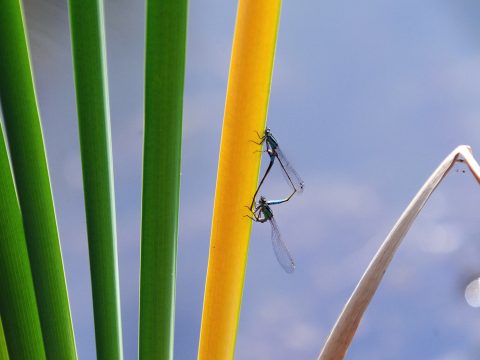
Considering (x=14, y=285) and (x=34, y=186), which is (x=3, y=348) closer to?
(x=14, y=285)

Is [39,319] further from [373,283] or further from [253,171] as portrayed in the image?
[373,283]

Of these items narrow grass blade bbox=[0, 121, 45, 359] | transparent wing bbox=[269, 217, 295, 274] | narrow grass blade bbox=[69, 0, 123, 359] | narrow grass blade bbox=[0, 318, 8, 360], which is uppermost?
transparent wing bbox=[269, 217, 295, 274]

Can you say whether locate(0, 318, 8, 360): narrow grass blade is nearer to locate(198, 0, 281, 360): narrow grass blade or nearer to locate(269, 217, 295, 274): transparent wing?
locate(198, 0, 281, 360): narrow grass blade

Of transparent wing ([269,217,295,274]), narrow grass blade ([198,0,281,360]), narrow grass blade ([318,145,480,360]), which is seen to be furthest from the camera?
transparent wing ([269,217,295,274])

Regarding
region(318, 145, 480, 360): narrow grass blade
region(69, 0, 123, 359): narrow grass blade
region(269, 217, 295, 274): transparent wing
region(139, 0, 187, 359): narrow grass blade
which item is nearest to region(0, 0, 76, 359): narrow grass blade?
region(69, 0, 123, 359): narrow grass blade

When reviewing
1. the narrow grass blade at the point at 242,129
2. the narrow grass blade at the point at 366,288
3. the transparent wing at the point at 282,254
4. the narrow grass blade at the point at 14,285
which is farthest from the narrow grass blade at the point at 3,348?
the transparent wing at the point at 282,254

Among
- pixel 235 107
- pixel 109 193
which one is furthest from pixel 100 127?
pixel 235 107

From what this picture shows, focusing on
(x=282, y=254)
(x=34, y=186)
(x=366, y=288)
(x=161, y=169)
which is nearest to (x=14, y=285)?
(x=34, y=186)
